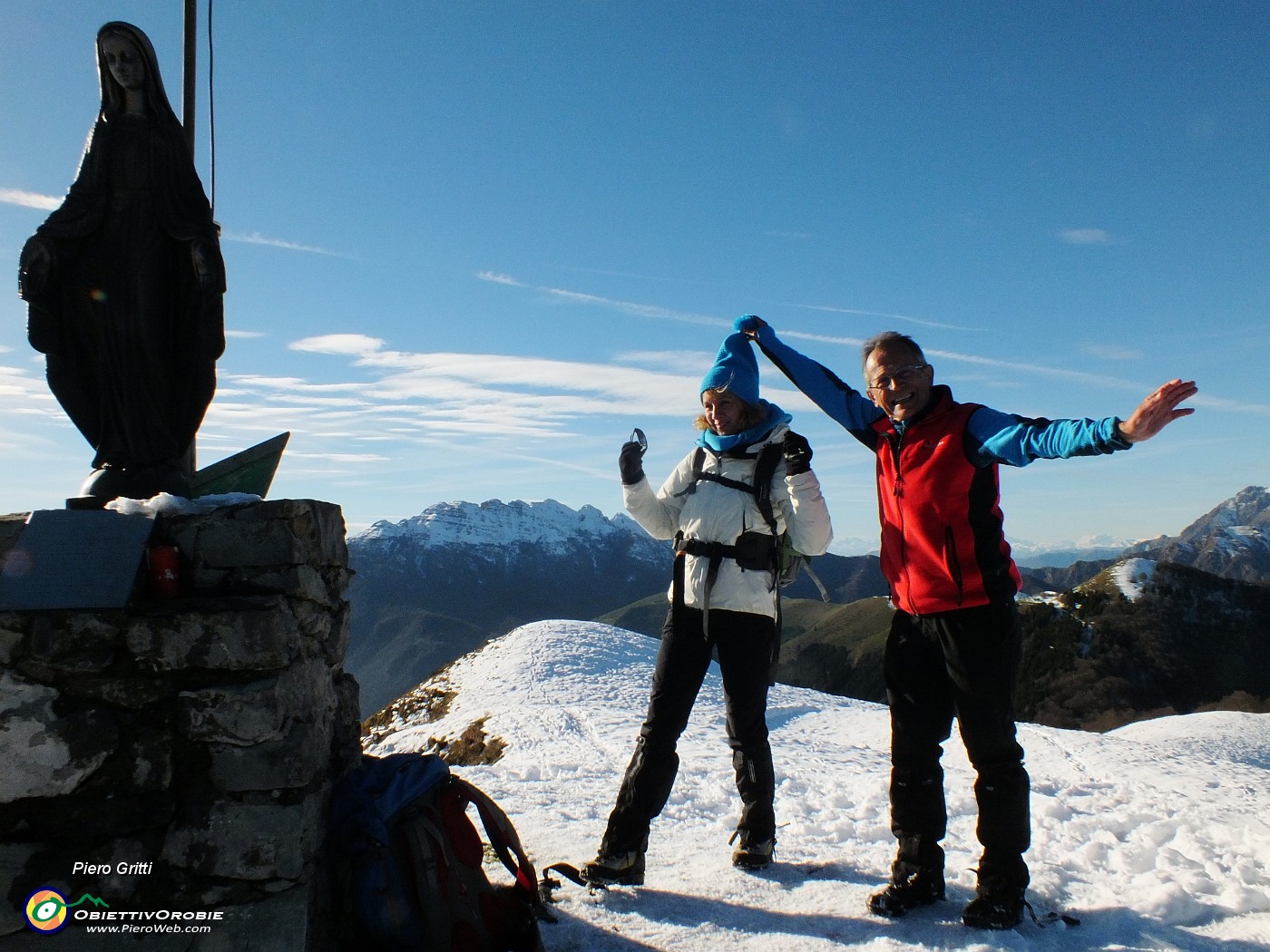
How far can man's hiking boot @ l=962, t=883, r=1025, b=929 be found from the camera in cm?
402

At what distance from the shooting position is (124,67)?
4.45 metres

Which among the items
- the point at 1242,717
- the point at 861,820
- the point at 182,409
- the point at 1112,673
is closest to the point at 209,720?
the point at 182,409

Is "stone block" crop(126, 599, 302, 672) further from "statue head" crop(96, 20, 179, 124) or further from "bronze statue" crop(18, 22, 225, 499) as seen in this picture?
"statue head" crop(96, 20, 179, 124)

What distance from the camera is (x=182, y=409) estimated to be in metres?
4.56

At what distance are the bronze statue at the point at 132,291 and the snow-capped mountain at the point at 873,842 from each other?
10.7ft

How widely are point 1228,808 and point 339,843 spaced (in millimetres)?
5795

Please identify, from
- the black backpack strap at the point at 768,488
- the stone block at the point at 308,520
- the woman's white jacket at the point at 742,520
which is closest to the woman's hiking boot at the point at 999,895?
the black backpack strap at the point at 768,488

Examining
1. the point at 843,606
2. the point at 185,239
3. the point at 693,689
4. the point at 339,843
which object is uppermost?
the point at 185,239


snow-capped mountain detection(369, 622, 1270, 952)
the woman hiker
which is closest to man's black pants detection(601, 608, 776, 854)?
the woman hiker

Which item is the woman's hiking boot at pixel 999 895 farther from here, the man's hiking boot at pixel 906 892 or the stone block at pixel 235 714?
the stone block at pixel 235 714

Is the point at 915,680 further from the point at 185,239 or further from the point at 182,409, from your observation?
the point at 185,239

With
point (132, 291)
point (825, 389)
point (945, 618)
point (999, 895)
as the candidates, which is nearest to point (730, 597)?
point (945, 618)

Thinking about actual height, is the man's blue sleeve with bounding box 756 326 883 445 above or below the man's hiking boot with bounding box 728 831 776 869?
above

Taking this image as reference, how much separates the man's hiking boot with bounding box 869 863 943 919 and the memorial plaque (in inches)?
156
